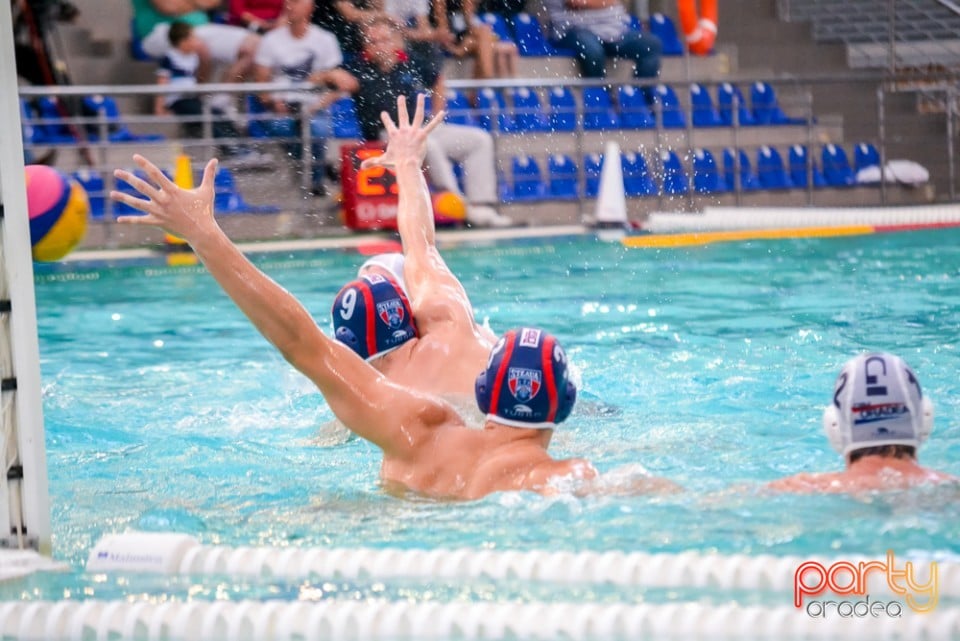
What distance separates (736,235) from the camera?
9.77 metres

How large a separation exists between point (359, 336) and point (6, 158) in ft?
5.22

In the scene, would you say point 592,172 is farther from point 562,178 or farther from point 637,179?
point 637,179

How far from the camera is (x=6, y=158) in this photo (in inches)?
106

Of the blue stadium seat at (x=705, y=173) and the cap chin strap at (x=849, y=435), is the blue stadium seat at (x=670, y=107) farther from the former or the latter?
the cap chin strap at (x=849, y=435)

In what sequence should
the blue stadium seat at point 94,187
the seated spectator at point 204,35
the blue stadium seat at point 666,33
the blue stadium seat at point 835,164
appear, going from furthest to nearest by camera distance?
the blue stadium seat at point 666,33, the blue stadium seat at point 835,164, the seated spectator at point 204,35, the blue stadium seat at point 94,187

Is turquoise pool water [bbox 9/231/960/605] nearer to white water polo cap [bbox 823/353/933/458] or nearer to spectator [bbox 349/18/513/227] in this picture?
white water polo cap [bbox 823/353/933/458]

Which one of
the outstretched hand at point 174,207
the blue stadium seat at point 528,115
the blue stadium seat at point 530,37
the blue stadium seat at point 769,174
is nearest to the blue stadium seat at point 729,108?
the blue stadium seat at point 769,174

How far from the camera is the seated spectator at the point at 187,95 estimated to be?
10.4 m

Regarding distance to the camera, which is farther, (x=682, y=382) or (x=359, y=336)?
(x=682, y=382)

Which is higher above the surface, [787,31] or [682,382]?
[787,31]

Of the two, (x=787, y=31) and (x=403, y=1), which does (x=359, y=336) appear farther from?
(x=787, y=31)

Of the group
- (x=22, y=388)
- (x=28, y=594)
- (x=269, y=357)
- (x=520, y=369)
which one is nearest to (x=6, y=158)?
(x=22, y=388)

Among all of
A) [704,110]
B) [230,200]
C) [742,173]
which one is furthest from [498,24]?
[230,200]

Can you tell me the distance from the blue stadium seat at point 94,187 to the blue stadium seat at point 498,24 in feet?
12.2
